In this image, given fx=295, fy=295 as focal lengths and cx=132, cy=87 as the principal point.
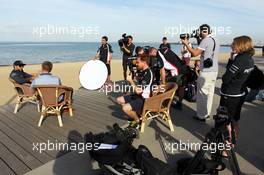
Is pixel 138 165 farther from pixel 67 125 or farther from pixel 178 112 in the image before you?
pixel 178 112

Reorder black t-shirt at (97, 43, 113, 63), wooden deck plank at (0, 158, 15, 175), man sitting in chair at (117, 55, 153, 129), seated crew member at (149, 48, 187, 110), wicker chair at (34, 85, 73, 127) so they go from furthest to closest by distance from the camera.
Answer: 1. black t-shirt at (97, 43, 113, 63)
2. seated crew member at (149, 48, 187, 110)
3. wicker chair at (34, 85, 73, 127)
4. man sitting in chair at (117, 55, 153, 129)
5. wooden deck plank at (0, 158, 15, 175)

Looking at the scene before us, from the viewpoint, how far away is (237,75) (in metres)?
3.67

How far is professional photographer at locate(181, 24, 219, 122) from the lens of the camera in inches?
197

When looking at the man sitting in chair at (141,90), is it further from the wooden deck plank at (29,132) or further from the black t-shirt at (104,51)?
the black t-shirt at (104,51)

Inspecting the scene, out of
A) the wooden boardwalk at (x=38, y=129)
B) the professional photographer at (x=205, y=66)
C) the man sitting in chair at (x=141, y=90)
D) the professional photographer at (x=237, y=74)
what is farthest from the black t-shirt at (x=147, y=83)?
the professional photographer at (x=237, y=74)

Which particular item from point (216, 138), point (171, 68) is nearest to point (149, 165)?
point (216, 138)

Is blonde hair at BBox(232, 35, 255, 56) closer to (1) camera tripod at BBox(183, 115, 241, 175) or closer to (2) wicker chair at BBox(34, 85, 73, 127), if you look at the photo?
(1) camera tripod at BBox(183, 115, 241, 175)

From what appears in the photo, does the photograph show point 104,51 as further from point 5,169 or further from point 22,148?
point 5,169

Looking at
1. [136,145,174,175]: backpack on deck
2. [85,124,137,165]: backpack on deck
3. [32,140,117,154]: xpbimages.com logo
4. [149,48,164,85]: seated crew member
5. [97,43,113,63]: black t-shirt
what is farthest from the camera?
[97,43,113,63]: black t-shirt

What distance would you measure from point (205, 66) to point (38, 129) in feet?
10.0

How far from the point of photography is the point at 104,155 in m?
3.06

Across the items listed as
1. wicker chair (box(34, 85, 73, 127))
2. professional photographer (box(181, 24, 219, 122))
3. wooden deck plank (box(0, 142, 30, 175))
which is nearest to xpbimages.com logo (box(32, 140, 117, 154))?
wooden deck plank (box(0, 142, 30, 175))

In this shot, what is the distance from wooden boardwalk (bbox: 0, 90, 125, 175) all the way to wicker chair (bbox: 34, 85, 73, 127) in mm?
217

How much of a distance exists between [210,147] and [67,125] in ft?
9.29
